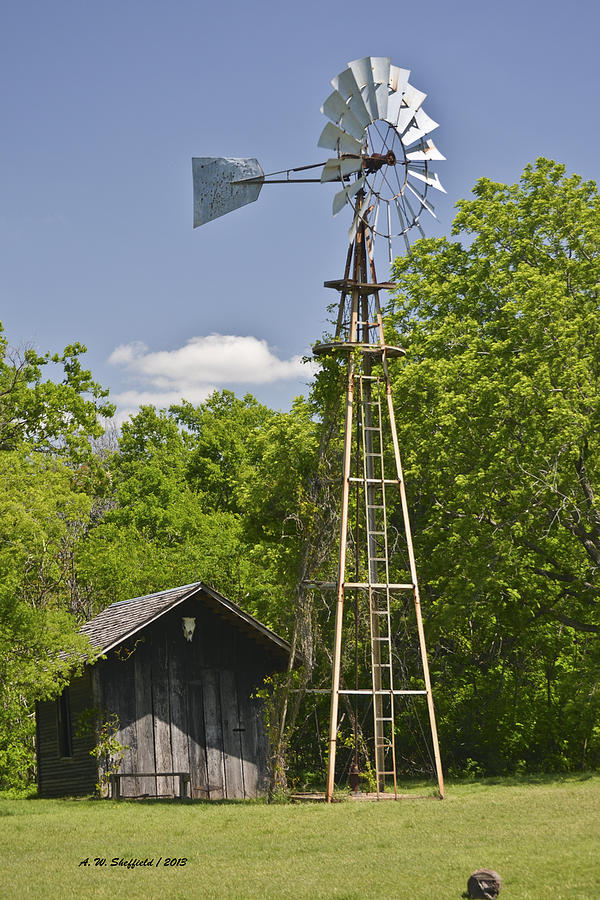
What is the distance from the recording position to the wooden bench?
877 inches

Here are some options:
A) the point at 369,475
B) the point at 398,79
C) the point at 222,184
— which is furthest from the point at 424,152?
the point at 369,475

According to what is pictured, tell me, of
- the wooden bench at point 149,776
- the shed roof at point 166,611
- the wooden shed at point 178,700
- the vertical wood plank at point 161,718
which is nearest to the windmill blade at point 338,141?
the shed roof at point 166,611

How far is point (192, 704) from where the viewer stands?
79.5 ft

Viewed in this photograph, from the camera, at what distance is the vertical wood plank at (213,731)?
24203 millimetres

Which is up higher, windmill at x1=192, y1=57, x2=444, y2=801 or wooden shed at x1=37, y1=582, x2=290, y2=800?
windmill at x1=192, y1=57, x2=444, y2=801

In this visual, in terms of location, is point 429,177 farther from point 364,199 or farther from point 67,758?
point 67,758

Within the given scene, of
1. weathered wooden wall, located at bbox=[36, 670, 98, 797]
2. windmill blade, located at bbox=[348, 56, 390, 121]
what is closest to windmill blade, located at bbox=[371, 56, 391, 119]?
windmill blade, located at bbox=[348, 56, 390, 121]

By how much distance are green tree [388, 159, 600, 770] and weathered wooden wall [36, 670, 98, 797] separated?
8272 millimetres

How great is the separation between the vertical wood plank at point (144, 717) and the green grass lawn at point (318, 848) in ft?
11.5

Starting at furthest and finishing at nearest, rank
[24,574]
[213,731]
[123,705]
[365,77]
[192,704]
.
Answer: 1. [213,731]
2. [192,704]
3. [123,705]
4. [24,574]
5. [365,77]

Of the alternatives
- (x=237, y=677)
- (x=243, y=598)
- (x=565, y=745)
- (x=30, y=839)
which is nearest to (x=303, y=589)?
(x=237, y=677)

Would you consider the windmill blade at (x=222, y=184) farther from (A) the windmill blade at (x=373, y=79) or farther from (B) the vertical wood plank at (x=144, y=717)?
(B) the vertical wood plank at (x=144, y=717)

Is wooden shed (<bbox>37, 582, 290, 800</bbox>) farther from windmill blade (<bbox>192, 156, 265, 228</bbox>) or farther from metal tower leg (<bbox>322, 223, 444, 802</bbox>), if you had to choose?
windmill blade (<bbox>192, 156, 265, 228</bbox>)

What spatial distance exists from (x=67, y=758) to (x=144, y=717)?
2371 millimetres
